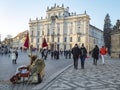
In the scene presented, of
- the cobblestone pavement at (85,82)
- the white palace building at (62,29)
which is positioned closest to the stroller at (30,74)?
the cobblestone pavement at (85,82)

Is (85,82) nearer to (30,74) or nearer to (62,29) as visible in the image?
(30,74)

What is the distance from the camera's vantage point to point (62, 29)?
97750mm

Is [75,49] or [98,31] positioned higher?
[98,31]

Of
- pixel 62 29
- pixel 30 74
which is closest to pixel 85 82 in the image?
pixel 30 74

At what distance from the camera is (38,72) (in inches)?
424

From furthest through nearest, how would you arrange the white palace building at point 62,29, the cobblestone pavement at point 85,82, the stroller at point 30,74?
the white palace building at point 62,29
the stroller at point 30,74
the cobblestone pavement at point 85,82

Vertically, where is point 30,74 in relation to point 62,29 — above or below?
below

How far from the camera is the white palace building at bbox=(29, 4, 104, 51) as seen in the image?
9250 centimetres

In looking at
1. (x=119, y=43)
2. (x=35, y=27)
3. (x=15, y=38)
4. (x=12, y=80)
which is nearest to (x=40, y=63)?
(x=12, y=80)

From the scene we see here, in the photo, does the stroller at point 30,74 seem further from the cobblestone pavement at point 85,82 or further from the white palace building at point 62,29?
the white palace building at point 62,29

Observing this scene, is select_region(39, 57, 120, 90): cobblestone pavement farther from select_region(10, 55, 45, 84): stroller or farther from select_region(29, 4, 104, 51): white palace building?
select_region(29, 4, 104, 51): white palace building

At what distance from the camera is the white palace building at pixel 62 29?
92500 millimetres

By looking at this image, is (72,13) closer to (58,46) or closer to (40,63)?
(58,46)

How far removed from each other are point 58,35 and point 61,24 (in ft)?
14.8
